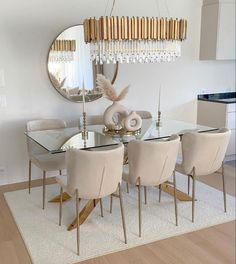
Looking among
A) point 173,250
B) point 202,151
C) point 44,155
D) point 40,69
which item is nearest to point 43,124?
point 44,155

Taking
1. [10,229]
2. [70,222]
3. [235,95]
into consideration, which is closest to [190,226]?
[70,222]

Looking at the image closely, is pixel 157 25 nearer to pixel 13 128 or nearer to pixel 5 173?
pixel 13 128

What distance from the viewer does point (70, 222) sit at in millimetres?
2992

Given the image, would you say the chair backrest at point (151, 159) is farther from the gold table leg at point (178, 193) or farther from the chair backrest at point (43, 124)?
the chair backrest at point (43, 124)

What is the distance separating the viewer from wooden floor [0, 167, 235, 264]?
2.43m

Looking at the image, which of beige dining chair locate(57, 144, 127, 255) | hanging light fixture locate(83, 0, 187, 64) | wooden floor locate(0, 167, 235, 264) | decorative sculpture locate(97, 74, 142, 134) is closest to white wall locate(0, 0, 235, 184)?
decorative sculpture locate(97, 74, 142, 134)

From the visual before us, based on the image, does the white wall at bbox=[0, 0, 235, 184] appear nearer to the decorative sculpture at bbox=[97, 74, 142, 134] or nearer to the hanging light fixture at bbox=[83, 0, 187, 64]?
the decorative sculpture at bbox=[97, 74, 142, 134]

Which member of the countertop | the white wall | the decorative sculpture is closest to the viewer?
the decorative sculpture

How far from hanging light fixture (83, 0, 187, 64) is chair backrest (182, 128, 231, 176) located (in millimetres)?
860

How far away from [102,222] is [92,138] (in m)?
0.79

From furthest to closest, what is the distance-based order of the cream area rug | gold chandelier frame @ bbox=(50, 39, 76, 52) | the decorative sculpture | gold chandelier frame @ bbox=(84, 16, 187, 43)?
gold chandelier frame @ bbox=(50, 39, 76, 52), the decorative sculpture, gold chandelier frame @ bbox=(84, 16, 187, 43), the cream area rug

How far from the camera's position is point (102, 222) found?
300cm

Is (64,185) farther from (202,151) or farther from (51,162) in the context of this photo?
(202,151)

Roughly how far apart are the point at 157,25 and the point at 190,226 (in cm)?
183
